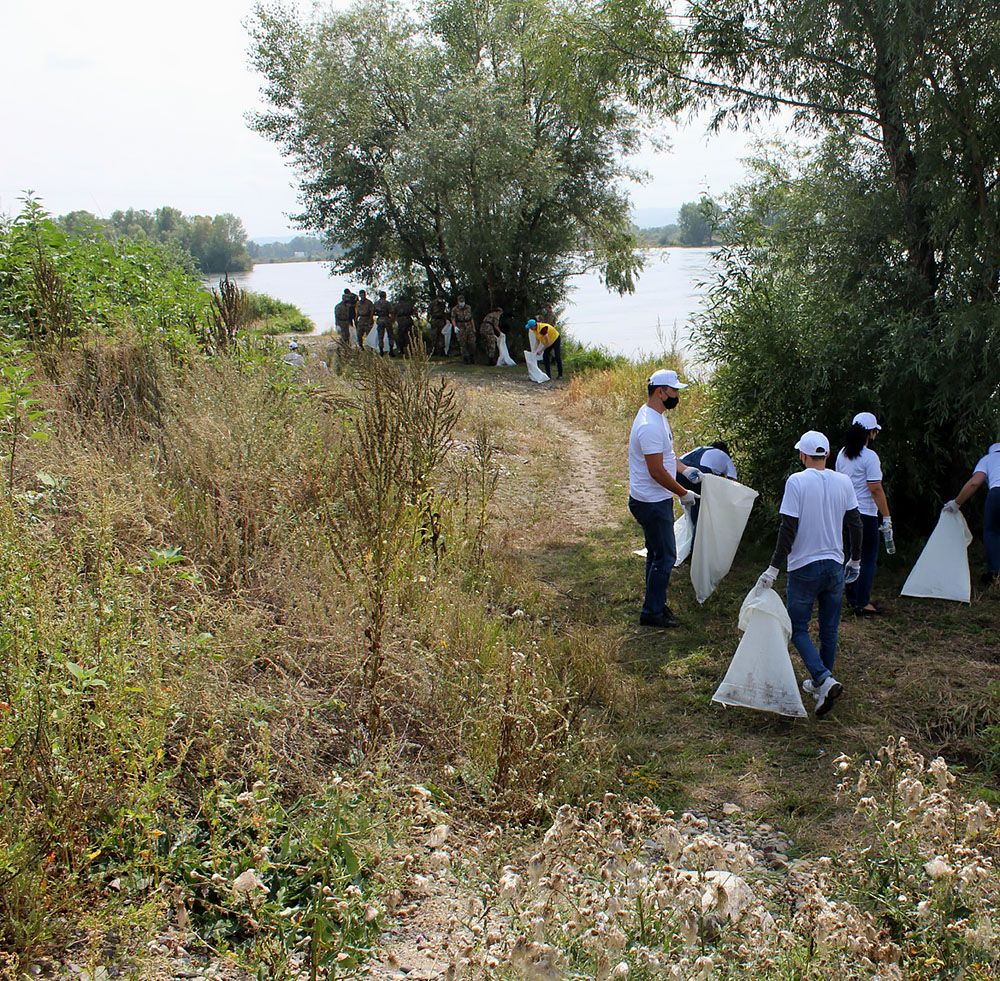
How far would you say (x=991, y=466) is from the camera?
277 inches

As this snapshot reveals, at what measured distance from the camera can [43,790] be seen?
2.98 meters

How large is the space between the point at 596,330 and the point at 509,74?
1023 centimetres

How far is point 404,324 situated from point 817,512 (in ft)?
58.5

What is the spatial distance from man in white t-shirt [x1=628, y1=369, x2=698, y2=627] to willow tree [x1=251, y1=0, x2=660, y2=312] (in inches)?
592

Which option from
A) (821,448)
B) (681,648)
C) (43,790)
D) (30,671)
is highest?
(821,448)

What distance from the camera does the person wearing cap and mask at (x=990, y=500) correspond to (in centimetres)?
700

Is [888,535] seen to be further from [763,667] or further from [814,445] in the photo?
[763,667]

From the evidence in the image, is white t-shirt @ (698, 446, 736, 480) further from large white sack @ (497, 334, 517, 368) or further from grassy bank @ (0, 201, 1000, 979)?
large white sack @ (497, 334, 517, 368)

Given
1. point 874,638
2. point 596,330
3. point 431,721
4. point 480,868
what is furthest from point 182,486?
point 596,330

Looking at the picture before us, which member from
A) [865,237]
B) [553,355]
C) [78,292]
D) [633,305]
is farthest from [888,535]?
[633,305]

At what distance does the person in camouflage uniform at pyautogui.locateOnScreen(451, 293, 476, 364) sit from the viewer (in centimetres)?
2138

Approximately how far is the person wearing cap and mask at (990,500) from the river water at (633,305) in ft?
10.4

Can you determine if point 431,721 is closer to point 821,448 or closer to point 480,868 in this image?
point 480,868

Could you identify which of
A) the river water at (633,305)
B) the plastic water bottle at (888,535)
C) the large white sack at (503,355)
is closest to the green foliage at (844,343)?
the river water at (633,305)
